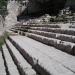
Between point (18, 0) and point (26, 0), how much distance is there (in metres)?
0.92

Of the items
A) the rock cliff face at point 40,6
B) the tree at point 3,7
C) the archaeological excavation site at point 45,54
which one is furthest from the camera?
the tree at point 3,7

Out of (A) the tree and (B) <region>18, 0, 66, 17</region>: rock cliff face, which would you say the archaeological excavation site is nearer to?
(A) the tree

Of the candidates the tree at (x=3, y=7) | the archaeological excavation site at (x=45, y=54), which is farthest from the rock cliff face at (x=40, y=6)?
the archaeological excavation site at (x=45, y=54)

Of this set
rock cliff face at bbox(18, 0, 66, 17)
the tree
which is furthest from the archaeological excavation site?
rock cliff face at bbox(18, 0, 66, 17)

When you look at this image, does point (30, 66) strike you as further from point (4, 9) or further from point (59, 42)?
point (4, 9)

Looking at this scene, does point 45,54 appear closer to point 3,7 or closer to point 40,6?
point 3,7

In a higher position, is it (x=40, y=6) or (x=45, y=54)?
(x=40, y=6)

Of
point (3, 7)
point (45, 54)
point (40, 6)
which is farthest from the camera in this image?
point (40, 6)

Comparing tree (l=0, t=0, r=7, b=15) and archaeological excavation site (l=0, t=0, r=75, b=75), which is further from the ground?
tree (l=0, t=0, r=7, b=15)

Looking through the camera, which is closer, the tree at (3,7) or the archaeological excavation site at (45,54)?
the archaeological excavation site at (45,54)

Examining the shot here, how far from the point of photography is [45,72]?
12.3ft

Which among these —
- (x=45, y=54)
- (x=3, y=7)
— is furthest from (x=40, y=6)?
(x=45, y=54)

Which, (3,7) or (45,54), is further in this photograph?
(3,7)

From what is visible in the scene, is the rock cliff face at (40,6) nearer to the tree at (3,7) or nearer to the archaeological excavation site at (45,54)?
the tree at (3,7)
